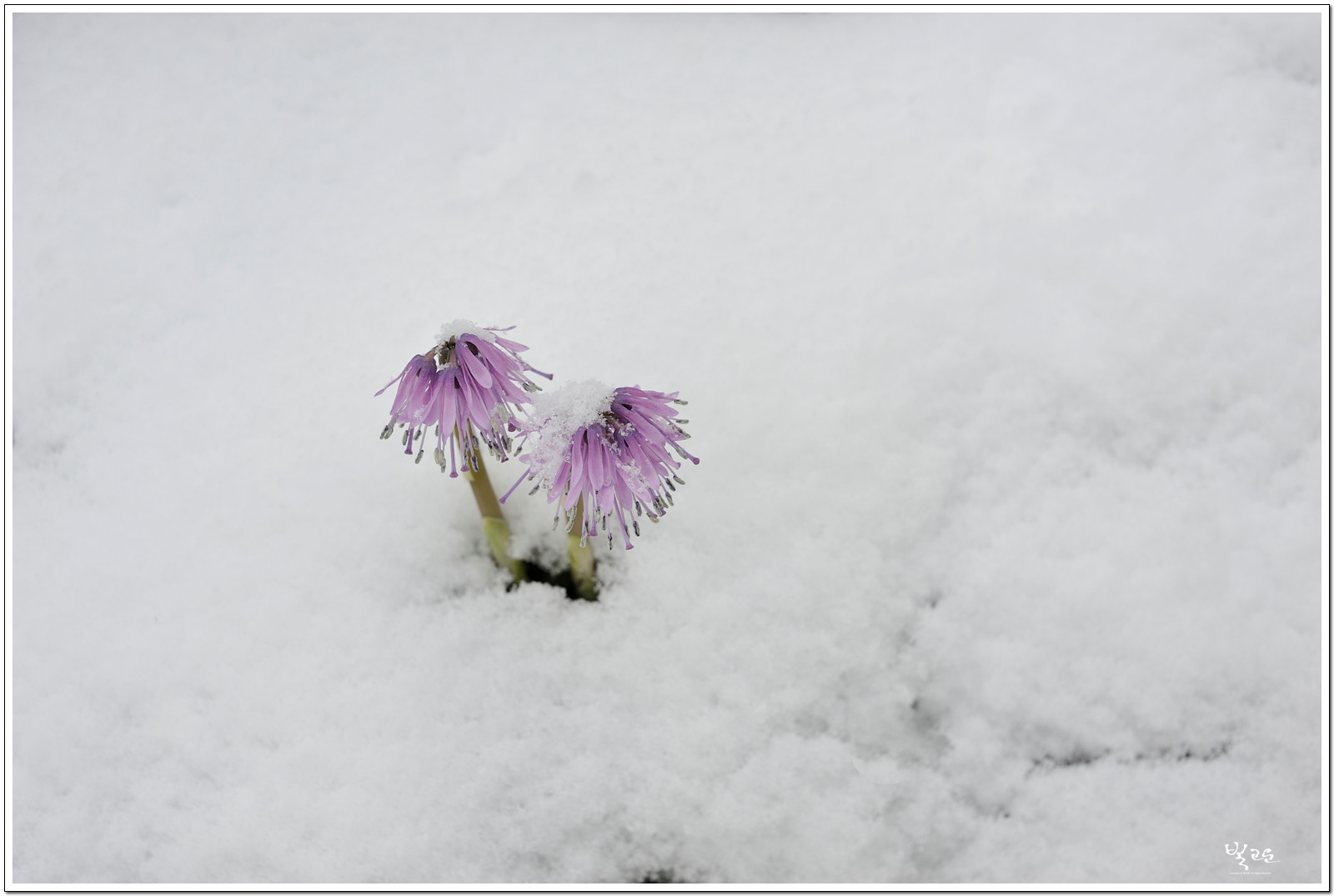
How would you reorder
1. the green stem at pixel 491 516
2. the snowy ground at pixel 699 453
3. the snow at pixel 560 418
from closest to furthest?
1. the snow at pixel 560 418
2. the green stem at pixel 491 516
3. the snowy ground at pixel 699 453

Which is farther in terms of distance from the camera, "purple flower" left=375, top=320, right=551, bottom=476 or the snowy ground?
the snowy ground

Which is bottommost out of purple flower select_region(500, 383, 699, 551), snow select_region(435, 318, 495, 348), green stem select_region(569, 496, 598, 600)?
green stem select_region(569, 496, 598, 600)

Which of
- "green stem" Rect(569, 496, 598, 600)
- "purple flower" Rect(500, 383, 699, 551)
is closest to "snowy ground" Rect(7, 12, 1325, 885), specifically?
"green stem" Rect(569, 496, 598, 600)

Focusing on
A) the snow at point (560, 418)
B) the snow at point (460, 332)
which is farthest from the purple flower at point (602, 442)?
Result: the snow at point (460, 332)

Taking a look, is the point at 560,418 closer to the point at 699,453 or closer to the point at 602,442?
the point at 602,442

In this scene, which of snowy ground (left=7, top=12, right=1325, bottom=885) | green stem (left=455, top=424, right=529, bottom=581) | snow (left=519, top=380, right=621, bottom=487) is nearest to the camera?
snow (left=519, top=380, right=621, bottom=487)

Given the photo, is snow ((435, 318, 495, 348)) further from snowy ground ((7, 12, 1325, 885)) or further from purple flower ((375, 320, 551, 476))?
snowy ground ((7, 12, 1325, 885))

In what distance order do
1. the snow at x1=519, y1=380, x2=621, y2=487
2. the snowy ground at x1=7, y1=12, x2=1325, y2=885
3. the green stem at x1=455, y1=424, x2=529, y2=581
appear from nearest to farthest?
the snow at x1=519, y1=380, x2=621, y2=487
the green stem at x1=455, y1=424, x2=529, y2=581
the snowy ground at x1=7, y1=12, x2=1325, y2=885

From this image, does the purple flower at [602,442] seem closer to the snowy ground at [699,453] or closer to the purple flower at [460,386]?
the purple flower at [460,386]
